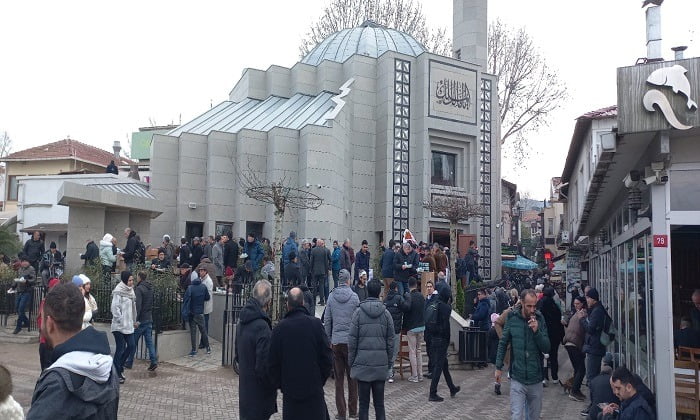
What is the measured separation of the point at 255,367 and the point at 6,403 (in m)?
2.66

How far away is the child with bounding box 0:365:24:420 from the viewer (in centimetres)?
312

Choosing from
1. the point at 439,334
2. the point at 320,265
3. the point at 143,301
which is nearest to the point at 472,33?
the point at 320,265

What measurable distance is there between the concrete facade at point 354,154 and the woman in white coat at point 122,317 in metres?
13.2

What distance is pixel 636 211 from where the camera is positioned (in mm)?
7727

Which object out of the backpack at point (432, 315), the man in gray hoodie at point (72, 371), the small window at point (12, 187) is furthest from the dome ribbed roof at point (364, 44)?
the man in gray hoodie at point (72, 371)

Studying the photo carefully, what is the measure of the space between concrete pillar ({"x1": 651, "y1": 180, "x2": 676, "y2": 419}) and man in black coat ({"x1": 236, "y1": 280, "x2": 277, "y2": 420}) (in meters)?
3.98

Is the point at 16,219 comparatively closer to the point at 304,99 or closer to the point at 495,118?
the point at 304,99

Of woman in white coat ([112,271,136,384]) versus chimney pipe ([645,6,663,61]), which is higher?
chimney pipe ([645,6,663,61])

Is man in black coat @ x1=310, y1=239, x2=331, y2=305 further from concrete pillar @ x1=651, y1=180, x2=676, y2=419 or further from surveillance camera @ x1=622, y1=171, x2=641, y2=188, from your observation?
concrete pillar @ x1=651, y1=180, x2=676, y2=419

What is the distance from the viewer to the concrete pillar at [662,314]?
6039 mm

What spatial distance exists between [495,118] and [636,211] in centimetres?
2311

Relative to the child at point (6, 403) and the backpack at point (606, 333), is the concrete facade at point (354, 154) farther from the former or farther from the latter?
the child at point (6, 403)

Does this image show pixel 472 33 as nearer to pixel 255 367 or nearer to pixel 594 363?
pixel 594 363

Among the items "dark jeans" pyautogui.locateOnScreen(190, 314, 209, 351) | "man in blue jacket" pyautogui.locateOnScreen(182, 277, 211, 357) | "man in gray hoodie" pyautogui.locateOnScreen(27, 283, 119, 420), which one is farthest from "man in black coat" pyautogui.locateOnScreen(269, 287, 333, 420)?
"dark jeans" pyautogui.locateOnScreen(190, 314, 209, 351)
